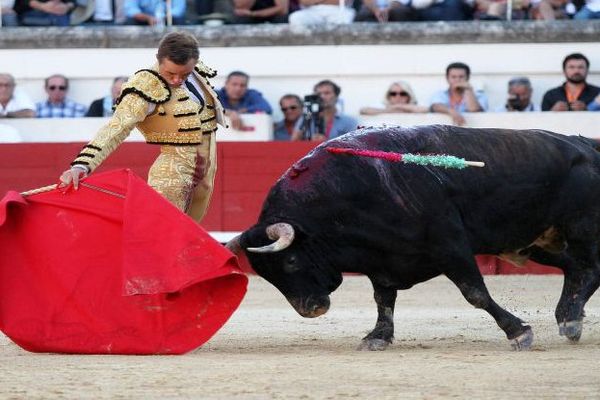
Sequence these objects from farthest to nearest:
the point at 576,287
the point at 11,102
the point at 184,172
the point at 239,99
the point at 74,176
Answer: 1. the point at 11,102
2. the point at 239,99
3. the point at 576,287
4. the point at 184,172
5. the point at 74,176

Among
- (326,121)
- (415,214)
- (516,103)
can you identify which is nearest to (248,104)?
(326,121)

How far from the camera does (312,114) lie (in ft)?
33.0

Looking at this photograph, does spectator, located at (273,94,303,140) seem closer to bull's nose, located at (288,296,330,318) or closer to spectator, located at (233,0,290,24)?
spectator, located at (233,0,290,24)

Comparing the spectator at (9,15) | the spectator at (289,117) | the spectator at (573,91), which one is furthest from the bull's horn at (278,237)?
the spectator at (9,15)

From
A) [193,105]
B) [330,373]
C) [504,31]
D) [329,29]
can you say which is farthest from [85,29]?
[330,373]

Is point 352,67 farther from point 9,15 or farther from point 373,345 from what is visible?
point 373,345

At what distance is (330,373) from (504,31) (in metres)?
6.52

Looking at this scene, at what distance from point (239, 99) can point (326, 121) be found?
2.17 ft

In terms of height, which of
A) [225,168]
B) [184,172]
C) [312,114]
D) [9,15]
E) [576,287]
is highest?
[9,15]

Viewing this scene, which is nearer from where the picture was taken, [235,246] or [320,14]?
[235,246]

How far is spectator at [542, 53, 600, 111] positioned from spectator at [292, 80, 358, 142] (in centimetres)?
138

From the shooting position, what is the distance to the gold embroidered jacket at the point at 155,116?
5695 millimetres

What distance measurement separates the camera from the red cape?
5.66 meters

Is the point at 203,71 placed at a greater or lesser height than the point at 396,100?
greater
